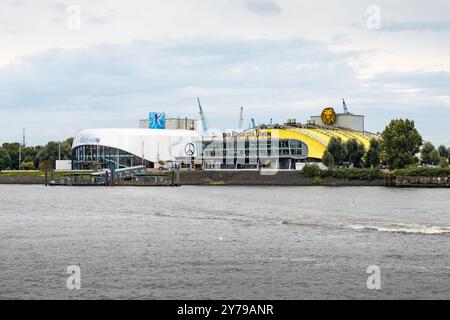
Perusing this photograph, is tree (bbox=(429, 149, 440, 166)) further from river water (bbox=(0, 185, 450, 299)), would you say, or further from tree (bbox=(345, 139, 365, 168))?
river water (bbox=(0, 185, 450, 299))

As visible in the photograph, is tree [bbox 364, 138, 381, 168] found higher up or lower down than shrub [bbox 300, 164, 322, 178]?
higher up

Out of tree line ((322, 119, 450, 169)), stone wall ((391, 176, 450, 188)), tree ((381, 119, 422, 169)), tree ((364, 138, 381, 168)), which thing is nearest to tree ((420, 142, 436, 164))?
tree line ((322, 119, 450, 169))

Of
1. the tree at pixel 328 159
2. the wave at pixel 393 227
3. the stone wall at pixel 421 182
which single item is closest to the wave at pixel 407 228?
the wave at pixel 393 227

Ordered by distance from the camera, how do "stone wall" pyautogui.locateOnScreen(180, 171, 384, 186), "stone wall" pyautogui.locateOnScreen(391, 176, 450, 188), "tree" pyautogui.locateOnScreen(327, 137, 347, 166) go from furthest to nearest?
"tree" pyautogui.locateOnScreen(327, 137, 347, 166) → "stone wall" pyautogui.locateOnScreen(180, 171, 384, 186) → "stone wall" pyautogui.locateOnScreen(391, 176, 450, 188)

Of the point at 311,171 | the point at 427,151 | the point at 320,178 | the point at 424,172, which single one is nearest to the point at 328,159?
the point at 311,171

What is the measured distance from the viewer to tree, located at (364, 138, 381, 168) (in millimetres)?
180750

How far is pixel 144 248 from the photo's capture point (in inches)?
1932

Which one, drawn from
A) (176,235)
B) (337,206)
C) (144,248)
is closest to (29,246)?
(144,248)

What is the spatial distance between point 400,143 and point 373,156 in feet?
45.5

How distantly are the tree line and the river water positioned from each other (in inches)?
3637

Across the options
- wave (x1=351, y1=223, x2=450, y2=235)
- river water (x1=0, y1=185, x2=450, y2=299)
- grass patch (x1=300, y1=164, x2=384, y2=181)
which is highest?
grass patch (x1=300, y1=164, x2=384, y2=181)

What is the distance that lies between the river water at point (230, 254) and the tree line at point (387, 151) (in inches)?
3637
